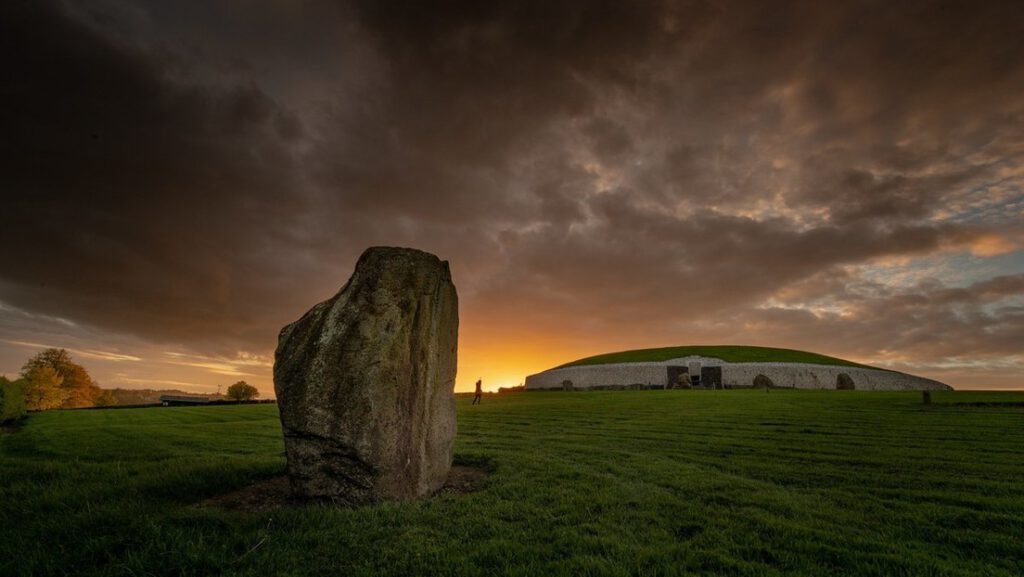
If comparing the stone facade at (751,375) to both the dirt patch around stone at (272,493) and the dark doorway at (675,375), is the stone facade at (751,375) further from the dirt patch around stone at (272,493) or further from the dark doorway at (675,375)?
the dirt patch around stone at (272,493)

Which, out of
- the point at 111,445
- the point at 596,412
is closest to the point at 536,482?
the point at 111,445

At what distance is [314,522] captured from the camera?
704cm

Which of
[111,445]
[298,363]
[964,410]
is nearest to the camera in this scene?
[298,363]

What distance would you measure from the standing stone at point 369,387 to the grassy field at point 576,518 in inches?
25.4

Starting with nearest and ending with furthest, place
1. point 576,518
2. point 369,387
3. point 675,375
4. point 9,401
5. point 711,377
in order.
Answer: point 576,518, point 369,387, point 9,401, point 711,377, point 675,375

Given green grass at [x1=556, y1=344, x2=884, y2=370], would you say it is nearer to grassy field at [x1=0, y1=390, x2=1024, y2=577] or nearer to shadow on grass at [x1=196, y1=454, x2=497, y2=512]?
grassy field at [x1=0, y1=390, x2=1024, y2=577]

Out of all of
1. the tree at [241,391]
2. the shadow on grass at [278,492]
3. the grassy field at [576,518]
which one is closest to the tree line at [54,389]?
the tree at [241,391]

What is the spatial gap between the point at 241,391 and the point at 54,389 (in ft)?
79.2

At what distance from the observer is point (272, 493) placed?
9.15m

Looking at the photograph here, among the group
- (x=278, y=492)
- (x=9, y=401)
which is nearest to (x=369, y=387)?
(x=278, y=492)

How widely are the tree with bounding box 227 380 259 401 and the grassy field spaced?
69498 millimetres

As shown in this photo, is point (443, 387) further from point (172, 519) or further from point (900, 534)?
point (900, 534)

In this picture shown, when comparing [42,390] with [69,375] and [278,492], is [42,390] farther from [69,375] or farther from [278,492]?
[278,492]

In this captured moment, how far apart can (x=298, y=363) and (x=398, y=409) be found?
76.2 inches
